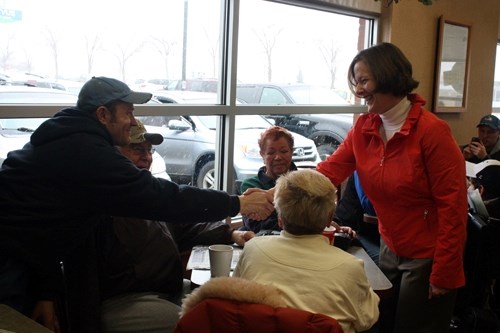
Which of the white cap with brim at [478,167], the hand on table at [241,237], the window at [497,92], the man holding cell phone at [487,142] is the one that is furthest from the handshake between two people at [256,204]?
the window at [497,92]

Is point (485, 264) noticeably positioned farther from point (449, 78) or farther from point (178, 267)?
point (449, 78)

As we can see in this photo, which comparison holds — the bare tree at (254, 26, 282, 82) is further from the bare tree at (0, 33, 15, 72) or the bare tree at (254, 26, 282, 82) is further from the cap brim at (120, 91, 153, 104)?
the cap brim at (120, 91, 153, 104)

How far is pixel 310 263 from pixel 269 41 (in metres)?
2.36

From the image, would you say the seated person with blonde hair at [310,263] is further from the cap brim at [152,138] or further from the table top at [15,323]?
the cap brim at [152,138]

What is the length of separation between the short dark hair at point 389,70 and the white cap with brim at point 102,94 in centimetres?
91

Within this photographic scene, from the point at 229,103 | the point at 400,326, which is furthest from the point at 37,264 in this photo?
the point at 229,103

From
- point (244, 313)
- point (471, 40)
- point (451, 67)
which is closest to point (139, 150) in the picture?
point (244, 313)

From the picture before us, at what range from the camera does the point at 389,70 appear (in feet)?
6.59

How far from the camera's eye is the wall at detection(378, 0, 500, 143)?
4230mm

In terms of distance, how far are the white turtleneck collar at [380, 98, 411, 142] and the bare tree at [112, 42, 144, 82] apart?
152 centimetres

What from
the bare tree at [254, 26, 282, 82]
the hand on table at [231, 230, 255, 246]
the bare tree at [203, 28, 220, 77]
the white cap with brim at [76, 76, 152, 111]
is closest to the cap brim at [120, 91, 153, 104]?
the white cap with brim at [76, 76, 152, 111]

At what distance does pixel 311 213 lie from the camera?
5.04 ft

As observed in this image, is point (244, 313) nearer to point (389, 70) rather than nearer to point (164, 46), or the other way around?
point (389, 70)

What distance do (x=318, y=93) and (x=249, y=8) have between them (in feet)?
2.99
